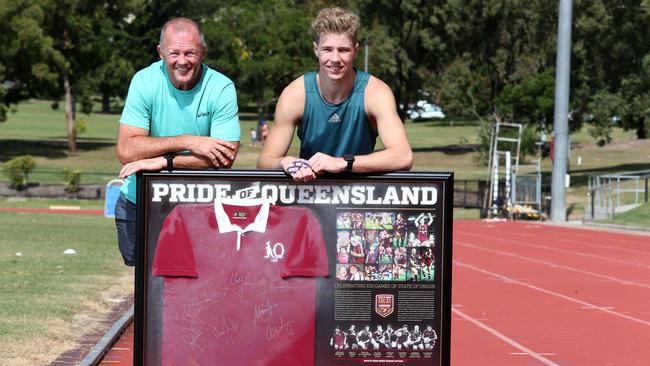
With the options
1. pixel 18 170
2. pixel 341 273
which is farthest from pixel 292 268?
pixel 18 170

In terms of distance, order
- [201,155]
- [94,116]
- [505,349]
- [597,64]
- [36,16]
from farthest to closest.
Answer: [94,116] → [36,16] → [597,64] → [505,349] → [201,155]

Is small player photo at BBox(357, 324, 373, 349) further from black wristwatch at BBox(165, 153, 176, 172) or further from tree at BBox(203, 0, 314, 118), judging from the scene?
tree at BBox(203, 0, 314, 118)

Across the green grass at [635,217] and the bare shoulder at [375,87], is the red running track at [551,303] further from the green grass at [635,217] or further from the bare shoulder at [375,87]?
the green grass at [635,217]

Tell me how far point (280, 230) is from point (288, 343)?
0.54 meters

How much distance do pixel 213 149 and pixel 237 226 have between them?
62 cm

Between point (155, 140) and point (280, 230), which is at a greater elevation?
point (155, 140)

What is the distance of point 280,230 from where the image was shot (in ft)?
19.4

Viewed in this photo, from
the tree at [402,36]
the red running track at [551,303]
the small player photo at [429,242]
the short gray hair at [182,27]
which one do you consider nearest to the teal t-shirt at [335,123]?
the short gray hair at [182,27]

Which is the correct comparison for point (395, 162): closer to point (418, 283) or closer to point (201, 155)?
point (418, 283)

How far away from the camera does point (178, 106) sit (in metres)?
6.77

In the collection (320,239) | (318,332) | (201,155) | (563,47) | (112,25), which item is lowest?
(318,332)

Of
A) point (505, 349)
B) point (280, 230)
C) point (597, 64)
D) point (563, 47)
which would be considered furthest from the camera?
point (597, 64)

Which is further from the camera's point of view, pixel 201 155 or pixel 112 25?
pixel 112 25

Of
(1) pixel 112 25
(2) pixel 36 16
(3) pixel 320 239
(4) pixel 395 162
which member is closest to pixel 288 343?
(3) pixel 320 239
